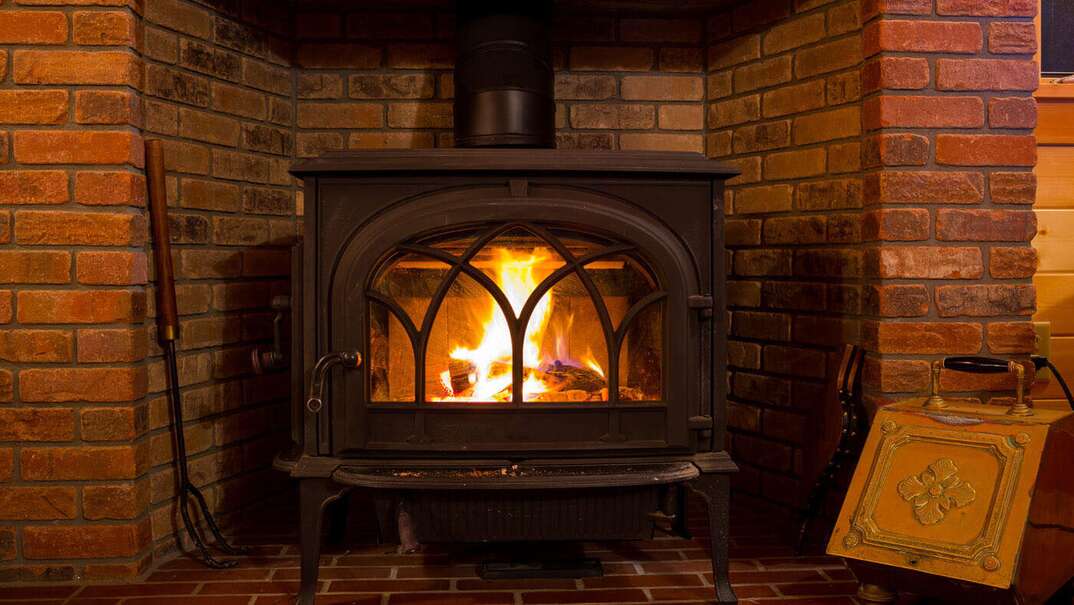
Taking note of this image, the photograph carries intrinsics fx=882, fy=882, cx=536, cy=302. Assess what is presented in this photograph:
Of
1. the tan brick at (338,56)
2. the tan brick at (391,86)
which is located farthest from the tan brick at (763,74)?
the tan brick at (338,56)

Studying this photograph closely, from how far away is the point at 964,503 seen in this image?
1593mm

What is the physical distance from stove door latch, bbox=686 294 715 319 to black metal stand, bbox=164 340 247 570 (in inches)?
45.2

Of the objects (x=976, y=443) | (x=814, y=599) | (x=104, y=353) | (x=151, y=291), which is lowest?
(x=814, y=599)

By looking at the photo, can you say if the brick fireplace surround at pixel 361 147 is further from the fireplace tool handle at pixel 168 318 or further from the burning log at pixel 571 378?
the burning log at pixel 571 378

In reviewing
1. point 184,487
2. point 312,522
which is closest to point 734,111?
point 312,522

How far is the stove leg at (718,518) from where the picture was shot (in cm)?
175

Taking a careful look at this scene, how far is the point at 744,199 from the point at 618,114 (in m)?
0.43

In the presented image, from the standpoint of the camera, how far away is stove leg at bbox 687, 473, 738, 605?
1.75 metres

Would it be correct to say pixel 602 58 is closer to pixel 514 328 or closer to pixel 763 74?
pixel 763 74

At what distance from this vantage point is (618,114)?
2494mm

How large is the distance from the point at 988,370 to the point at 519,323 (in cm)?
90

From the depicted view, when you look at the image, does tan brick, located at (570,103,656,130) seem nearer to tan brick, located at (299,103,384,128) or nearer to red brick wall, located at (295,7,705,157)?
red brick wall, located at (295,7,705,157)

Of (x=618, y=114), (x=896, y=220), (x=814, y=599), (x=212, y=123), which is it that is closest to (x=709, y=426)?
(x=814, y=599)

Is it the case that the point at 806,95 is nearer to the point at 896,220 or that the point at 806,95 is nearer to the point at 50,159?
the point at 896,220
